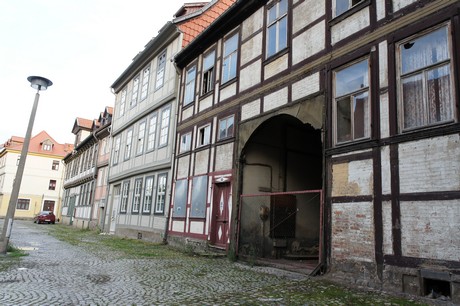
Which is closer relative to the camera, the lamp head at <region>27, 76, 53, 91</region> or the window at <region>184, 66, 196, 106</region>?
the lamp head at <region>27, 76, 53, 91</region>

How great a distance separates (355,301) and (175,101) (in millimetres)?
13113

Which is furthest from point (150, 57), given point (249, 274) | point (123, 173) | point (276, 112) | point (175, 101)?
point (249, 274)

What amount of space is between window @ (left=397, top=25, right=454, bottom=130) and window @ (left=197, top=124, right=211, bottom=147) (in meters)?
7.86

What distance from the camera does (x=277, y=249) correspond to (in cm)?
1136

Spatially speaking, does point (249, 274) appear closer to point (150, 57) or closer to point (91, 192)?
point (150, 57)

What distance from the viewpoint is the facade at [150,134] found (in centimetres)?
1731

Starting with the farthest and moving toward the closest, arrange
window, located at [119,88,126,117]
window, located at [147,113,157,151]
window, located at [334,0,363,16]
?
window, located at [119,88,126,117] < window, located at [147,113,157,151] < window, located at [334,0,363,16]

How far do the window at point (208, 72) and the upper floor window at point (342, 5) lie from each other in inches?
246

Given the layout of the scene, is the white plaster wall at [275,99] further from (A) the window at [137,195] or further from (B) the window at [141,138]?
(B) the window at [141,138]

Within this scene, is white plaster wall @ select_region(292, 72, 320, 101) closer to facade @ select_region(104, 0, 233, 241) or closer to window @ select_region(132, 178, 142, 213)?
facade @ select_region(104, 0, 233, 241)

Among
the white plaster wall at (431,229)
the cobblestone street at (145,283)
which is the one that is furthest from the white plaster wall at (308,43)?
the cobblestone street at (145,283)

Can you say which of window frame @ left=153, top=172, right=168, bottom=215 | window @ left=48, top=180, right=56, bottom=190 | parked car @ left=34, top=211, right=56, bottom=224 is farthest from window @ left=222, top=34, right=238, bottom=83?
window @ left=48, top=180, right=56, bottom=190

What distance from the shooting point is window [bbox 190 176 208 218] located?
13.2 meters

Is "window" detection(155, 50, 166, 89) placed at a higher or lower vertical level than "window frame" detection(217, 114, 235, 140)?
higher
